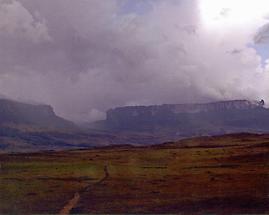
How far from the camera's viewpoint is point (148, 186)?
5088 cm

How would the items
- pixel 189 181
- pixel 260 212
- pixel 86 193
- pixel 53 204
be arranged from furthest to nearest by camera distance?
pixel 189 181 → pixel 86 193 → pixel 53 204 → pixel 260 212

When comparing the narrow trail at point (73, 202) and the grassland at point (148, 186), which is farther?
the grassland at point (148, 186)

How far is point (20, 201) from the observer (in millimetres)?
43281

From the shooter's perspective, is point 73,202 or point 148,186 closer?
point 73,202

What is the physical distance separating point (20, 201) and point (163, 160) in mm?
36677

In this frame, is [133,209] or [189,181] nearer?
[133,209]

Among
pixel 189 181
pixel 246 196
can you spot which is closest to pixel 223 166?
pixel 189 181

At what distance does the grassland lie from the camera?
3997 cm

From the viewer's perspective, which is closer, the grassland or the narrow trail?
the narrow trail

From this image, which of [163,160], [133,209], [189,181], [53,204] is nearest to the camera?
[133,209]

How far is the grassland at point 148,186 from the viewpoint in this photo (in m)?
40.0

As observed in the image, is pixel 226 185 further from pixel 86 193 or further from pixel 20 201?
pixel 20 201

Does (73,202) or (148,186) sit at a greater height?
(148,186)

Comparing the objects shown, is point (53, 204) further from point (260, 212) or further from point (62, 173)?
point (62, 173)
